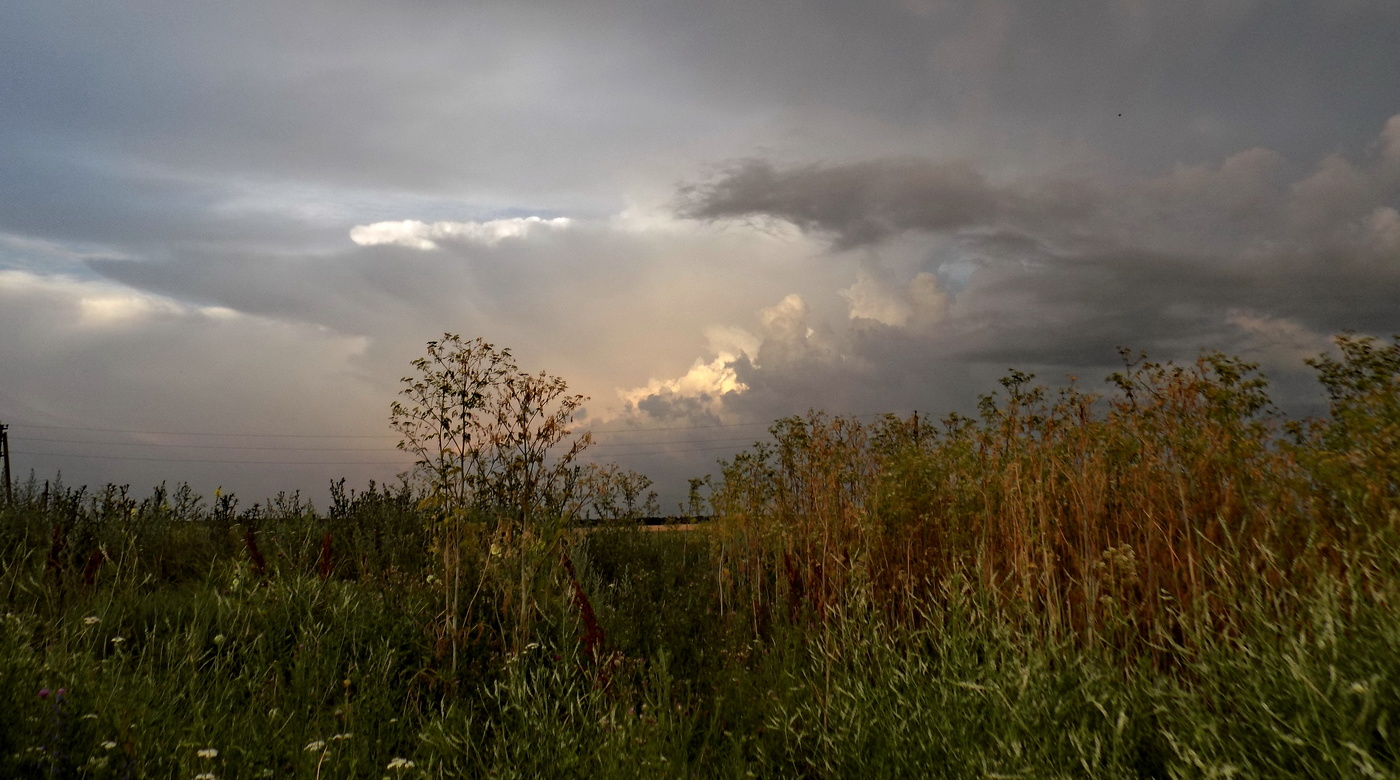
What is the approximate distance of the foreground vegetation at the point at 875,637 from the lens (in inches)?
135

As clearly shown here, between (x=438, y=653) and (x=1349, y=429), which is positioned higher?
(x=1349, y=429)

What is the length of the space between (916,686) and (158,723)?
11.9ft

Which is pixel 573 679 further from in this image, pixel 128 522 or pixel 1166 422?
pixel 128 522

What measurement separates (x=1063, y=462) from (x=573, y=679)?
10.8ft

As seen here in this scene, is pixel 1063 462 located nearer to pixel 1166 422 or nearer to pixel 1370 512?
pixel 1166 422

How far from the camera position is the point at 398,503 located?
9.99m

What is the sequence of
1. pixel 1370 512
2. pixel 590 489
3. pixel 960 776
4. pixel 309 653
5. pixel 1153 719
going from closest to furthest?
pixel 960 776
pixel 1153 719
pixel 1370 512
pixel 309 653
pixel 590 489

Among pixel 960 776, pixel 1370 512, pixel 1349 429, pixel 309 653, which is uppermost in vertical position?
pixel 1349 429

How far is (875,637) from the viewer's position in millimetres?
4691

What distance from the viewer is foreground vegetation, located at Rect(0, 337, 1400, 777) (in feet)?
11.2

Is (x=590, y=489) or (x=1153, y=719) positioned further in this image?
(x=590, y=489)

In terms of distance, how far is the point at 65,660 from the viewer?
164 inches

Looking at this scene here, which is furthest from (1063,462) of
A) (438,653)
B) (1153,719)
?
(438,653)

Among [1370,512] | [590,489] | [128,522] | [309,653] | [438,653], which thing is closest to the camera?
[1370,512]
